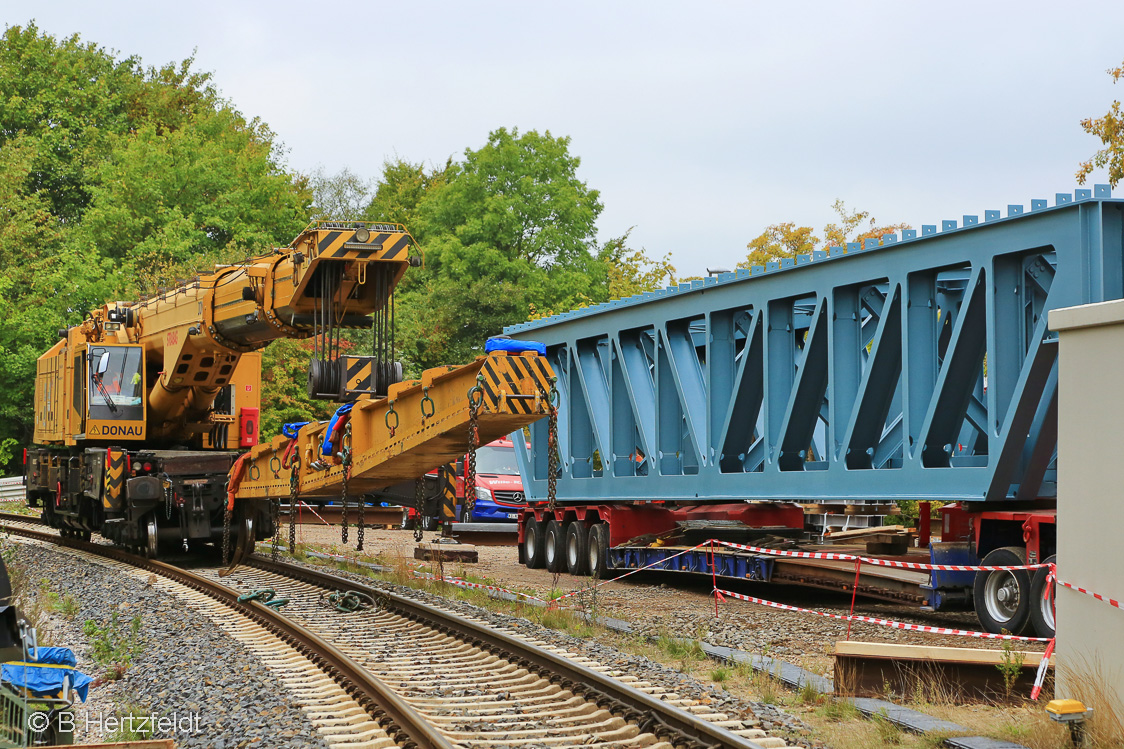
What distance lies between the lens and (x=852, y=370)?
14461mm

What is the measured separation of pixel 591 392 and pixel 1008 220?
9052 millimetres

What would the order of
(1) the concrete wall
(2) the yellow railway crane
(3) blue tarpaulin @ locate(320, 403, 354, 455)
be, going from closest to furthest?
(1) the concrete wall
(2) the yellow railway crane
(3) blue tarpaulin @ locate(320, 403, 354, 455)

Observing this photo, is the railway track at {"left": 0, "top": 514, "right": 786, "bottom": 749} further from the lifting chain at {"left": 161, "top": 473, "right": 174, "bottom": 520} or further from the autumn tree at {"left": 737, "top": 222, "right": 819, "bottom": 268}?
the autumn tree at {"left": 737, "top": 222, "right": 819, "bottom": 268}

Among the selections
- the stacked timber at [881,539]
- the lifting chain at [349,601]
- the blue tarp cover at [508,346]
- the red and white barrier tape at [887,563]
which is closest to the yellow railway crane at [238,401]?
the blue tarp cover at [508,346]

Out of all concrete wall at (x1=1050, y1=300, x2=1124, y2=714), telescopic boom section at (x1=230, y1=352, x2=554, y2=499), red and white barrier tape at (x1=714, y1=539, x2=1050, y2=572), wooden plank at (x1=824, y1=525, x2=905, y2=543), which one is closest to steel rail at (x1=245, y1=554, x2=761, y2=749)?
telescopic boom section at (x1=230, y1=352, x2=554, y2=499)

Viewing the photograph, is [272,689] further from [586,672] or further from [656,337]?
[656,337]

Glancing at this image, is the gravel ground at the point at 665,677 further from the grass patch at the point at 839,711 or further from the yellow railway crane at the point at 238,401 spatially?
the yellow railway crane at the point at 238,401

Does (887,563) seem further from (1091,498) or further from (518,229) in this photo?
(518,229)

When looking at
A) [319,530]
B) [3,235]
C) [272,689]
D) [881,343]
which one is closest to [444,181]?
[3,235]

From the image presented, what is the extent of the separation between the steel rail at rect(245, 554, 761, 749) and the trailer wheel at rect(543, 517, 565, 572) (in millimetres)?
6321

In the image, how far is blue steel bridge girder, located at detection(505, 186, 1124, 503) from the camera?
39.0 ft

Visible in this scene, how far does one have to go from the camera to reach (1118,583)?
7.18m

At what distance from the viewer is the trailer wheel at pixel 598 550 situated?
18028 mm

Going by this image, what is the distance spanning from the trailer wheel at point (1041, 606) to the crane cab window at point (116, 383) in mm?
13969
